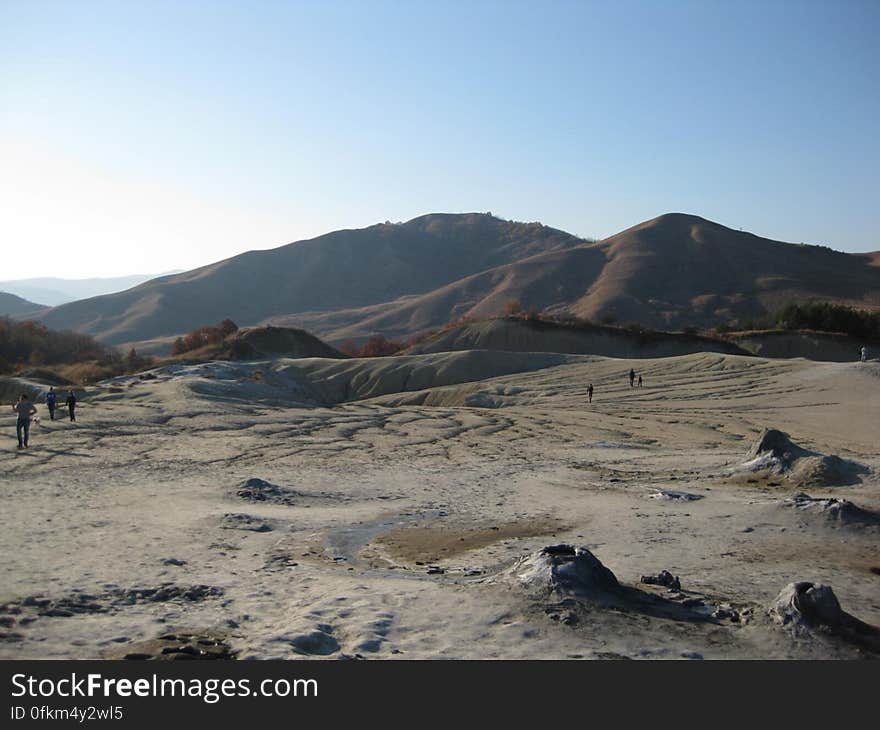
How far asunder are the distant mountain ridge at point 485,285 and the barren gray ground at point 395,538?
59171mm

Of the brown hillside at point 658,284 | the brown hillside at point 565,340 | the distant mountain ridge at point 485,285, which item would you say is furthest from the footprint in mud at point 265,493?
the brown hillside at point 658,284

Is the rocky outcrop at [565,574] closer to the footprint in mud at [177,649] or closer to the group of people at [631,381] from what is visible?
the footprint in mud at [177,649]

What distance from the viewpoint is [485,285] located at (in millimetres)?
136000

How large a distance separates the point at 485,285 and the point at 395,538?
Result: 12587 cm

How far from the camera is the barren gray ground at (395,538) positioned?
7000mm

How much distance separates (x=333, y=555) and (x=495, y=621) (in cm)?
366

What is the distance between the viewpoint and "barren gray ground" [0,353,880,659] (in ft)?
23.0

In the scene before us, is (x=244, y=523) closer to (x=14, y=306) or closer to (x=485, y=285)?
(x=485, y=285)

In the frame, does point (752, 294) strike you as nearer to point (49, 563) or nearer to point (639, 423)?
point (639, 423)

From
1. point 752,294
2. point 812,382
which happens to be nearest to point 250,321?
point 752,294

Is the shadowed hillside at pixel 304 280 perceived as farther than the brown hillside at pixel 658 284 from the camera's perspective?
Yes

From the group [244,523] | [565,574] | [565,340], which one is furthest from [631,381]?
[565,574]

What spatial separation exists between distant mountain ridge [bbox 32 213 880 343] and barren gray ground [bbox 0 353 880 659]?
194 feet

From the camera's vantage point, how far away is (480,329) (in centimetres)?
6325
